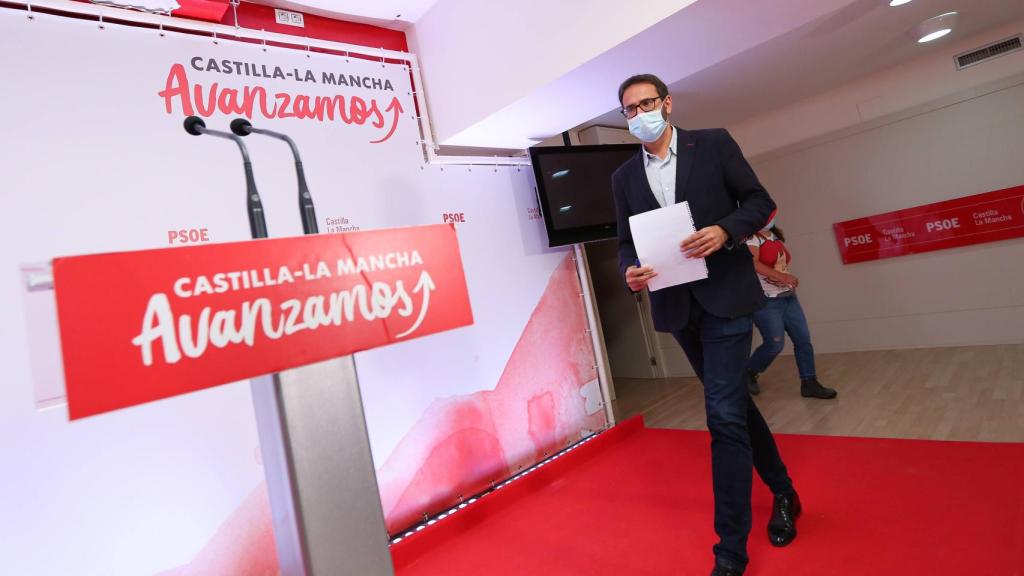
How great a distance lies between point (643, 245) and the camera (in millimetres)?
1651

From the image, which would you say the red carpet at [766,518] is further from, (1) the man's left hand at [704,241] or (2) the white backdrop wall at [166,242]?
(1) the man's left hand at [704,241]

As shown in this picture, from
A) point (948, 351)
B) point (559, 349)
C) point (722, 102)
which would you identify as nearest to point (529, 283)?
point (559, 349)

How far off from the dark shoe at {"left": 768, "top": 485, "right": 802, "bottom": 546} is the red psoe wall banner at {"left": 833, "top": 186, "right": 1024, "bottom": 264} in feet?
12.7

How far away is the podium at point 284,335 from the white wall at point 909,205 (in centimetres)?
511

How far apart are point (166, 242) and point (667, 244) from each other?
1.88m

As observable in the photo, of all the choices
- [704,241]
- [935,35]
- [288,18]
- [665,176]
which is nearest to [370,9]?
Result: [288,18]

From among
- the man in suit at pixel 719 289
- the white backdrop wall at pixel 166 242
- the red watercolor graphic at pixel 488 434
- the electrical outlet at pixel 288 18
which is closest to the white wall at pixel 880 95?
the red watercolor graphic at pixel 488 434

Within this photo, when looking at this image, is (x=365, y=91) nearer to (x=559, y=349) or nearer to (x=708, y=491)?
(x=559, y=349)

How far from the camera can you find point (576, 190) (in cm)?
345

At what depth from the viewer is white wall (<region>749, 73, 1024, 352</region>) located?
4180 millimetres

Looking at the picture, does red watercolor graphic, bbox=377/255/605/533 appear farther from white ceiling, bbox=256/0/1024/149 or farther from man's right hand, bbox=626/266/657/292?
man's right hand, bbox=626/266/657/292

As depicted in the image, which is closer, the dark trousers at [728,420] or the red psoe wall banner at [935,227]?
the dark trousers at [728,420]

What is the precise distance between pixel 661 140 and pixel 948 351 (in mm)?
4099

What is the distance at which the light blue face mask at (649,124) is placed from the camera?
1711 mm
